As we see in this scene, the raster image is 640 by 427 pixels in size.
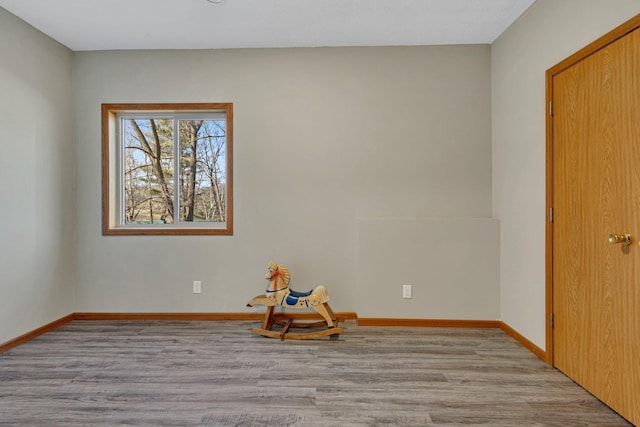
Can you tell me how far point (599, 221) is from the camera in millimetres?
2000

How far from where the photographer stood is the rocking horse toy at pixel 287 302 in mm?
2930

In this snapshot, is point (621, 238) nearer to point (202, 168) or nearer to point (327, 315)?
point (327, 315)

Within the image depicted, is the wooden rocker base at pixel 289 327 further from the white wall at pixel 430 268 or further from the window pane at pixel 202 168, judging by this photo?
the window pane at pixel 202 168

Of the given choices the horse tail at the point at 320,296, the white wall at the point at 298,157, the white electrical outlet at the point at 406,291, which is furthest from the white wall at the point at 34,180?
the white electrical outlet at the point at 406,291

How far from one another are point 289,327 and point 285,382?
3.00ft

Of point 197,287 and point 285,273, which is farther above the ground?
point 285,273

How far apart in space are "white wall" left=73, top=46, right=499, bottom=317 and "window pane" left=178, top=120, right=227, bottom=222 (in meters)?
0.25

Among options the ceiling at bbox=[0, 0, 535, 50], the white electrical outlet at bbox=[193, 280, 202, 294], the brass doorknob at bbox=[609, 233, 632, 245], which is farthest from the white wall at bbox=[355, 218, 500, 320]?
the ceiling at bbox=[0, 0, 535, 50]

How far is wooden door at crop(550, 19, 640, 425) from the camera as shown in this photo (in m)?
1.78

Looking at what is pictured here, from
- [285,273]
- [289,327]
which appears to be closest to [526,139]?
[285,273]

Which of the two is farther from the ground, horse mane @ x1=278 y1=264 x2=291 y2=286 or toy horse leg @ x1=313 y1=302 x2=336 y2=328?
horse mane @ x1=278 y1=264 x2=291 y2=286

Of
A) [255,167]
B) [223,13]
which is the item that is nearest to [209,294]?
[255,167]

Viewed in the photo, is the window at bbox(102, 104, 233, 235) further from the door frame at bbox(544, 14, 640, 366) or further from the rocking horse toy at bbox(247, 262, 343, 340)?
the door frame at bbox(544, 14, 640, 366)

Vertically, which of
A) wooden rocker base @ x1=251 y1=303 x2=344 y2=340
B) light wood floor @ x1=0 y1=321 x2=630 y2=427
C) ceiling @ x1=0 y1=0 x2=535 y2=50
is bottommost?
light wood floor @ x1=0 y1=321 x2=630 y2=427
